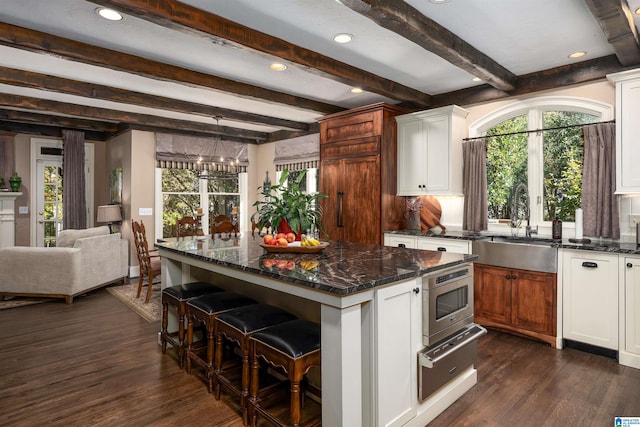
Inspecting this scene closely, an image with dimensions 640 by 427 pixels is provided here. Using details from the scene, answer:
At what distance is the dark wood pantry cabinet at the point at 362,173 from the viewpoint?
477cm

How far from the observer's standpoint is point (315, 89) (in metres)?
4.71

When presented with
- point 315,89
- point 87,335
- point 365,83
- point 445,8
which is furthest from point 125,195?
point 445,8

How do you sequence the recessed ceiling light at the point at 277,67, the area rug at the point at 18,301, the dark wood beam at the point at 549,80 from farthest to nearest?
the area rug at the point at 18,301 → the recessed ceiling light at the point at 277,67 → the dark wood beam at the point at 549,80

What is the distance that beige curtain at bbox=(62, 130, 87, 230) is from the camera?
6.70 meters

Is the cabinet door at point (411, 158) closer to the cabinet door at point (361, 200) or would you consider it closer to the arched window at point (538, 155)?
the cabinet door at point (361, 200)

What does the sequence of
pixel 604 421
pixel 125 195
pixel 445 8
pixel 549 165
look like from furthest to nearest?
pixel 125 195, pixel 549 165, pixel 445 8, pixel 604 421

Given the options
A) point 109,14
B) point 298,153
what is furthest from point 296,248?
point 298,153

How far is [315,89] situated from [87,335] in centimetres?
366

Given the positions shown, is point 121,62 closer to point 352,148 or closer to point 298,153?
point 352,148

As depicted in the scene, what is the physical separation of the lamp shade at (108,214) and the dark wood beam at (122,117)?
4.92 feet

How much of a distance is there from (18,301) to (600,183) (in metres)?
6.92

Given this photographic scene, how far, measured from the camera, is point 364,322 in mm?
1979

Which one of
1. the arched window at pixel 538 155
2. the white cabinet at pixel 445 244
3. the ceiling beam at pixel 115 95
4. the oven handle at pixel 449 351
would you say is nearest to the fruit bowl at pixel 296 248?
the oven handle at pixel 449 351

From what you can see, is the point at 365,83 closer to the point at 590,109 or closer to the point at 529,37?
the point at 529,37
